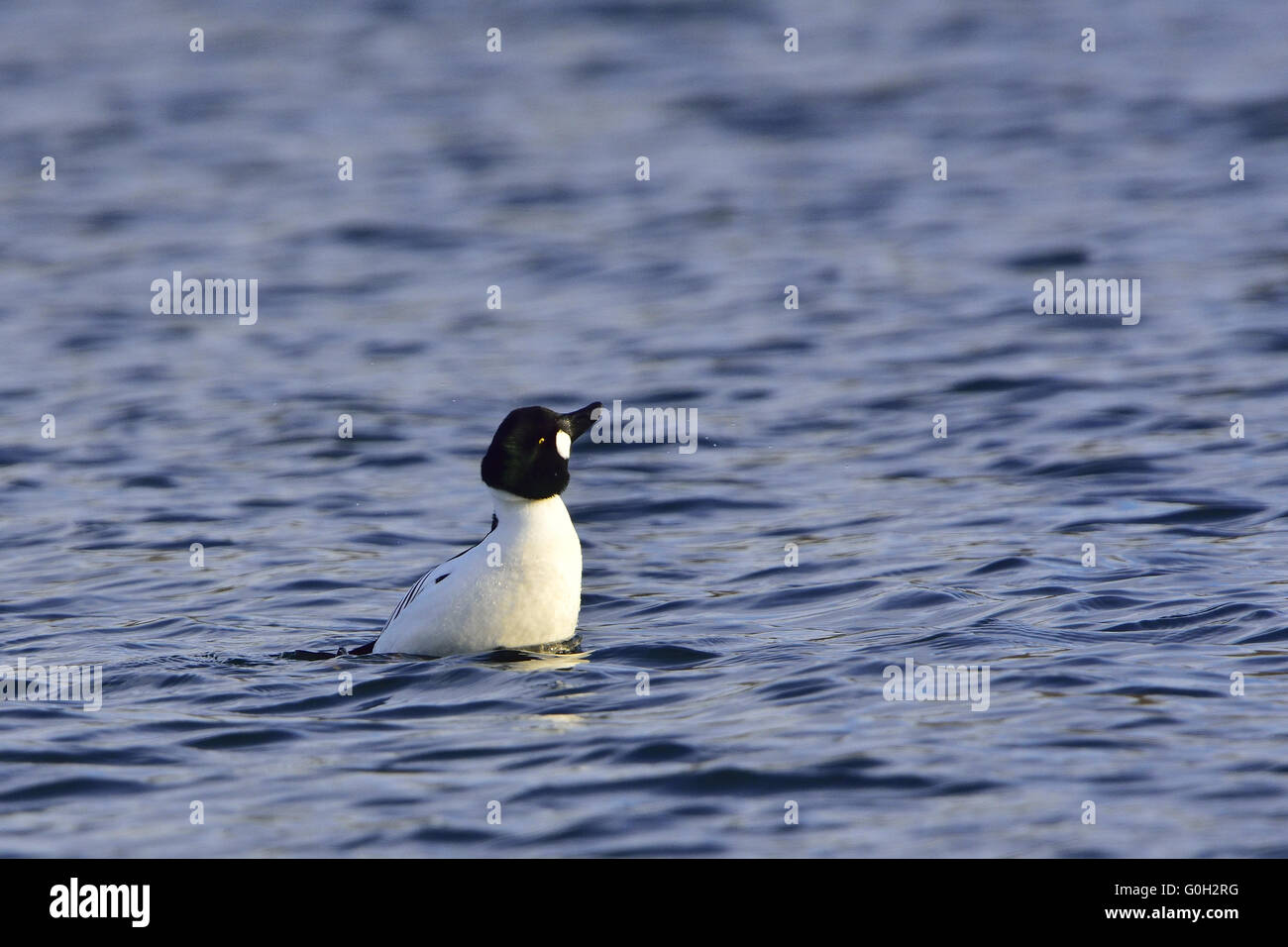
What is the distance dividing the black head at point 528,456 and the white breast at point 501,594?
0.33 feet

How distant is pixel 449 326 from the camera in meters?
20.5

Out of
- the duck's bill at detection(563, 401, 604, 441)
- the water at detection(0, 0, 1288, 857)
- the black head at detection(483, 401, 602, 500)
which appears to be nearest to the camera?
the water at detection(0, 0, 1288, 857)

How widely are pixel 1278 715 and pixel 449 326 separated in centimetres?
1335

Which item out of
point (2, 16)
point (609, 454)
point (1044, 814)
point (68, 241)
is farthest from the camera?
point (2, 16)

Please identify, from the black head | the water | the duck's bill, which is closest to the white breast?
the black head

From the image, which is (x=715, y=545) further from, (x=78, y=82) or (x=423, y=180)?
(x=78, y=82)

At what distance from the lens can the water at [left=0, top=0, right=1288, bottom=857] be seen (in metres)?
8.13

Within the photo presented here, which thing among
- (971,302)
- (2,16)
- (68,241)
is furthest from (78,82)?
(971,302)

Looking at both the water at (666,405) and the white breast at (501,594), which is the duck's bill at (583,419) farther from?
the water at (666,405)

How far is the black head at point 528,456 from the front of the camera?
10180 millimetres

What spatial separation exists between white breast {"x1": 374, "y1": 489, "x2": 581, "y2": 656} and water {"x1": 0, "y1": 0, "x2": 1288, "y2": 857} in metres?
0.21

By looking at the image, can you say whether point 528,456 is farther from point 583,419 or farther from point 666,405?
point 666,405

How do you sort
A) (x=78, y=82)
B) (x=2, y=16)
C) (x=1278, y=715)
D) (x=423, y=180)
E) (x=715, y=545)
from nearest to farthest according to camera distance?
(x=1278, y=715) → (x=715, y=545) → (x=423, y=180) → (x=78, y=82) → (x=2, y=16)

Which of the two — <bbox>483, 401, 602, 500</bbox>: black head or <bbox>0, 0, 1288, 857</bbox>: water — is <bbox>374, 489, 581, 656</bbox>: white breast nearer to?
<bbox>483, 401, 602, 500</bbox>: black head
